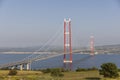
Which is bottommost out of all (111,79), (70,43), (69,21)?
(111,79)

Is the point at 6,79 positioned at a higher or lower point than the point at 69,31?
lower

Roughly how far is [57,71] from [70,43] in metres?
8.06

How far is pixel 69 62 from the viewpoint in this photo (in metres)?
16.4

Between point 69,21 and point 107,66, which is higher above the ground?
point 69,21

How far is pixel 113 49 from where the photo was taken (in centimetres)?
3153

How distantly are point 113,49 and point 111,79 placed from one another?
24158 mm

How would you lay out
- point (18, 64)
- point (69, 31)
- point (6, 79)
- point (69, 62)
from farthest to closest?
point (69, 31) < point (69, 62) < point (18, 64) < point (6, 79)

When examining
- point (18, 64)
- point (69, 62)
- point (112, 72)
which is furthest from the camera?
point (69, 62)

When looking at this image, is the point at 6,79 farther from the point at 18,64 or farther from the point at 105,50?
the point at 105,50

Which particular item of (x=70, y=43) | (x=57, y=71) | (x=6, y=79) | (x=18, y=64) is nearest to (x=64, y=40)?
(x=70, y=43)

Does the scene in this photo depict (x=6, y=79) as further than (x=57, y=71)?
No

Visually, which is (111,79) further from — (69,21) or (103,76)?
(69,21)

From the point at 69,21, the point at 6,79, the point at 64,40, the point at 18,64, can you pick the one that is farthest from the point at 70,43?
the point at 6,79

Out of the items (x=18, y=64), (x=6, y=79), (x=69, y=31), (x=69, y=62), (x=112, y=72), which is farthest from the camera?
(x=69, y=31)
